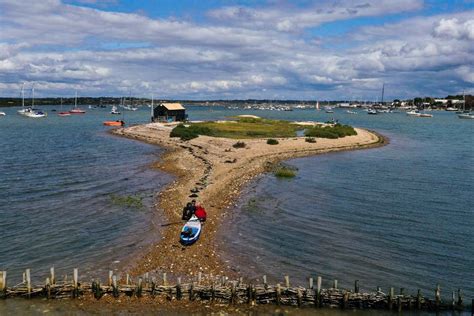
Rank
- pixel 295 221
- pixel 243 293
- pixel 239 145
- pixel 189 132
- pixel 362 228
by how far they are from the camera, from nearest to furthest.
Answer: pixel 243 293
pixel 362 228
pixel 295 221
pixel 239 145
pixel 189 132

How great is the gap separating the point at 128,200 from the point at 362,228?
19993mm

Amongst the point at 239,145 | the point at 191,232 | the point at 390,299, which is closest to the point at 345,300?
the point at 390,299

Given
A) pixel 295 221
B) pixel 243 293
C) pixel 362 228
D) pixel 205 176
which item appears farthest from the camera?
pixel 205 176

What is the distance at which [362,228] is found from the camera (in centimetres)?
3462

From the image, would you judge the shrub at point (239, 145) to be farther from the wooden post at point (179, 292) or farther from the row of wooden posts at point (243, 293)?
the wooden post at point (179, 292)

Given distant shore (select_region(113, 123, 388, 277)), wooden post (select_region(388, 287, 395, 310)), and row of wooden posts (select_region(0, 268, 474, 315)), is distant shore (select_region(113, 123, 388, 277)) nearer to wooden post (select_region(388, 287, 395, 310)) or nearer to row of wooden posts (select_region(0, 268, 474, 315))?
row of wooden posts (select_region(0, 268, 474, 315))

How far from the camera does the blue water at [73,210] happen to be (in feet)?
91.4

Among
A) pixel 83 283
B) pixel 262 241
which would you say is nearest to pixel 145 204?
pixel 262 241

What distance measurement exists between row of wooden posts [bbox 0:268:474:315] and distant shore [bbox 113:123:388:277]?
295 centimetres

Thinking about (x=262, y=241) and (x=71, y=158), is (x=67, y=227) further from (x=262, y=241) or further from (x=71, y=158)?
(x=71, y=158)

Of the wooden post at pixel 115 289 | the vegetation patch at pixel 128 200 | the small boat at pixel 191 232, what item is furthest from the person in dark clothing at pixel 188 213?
the wooden post at pixel 115 289

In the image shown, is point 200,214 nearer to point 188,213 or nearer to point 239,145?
point 188,213

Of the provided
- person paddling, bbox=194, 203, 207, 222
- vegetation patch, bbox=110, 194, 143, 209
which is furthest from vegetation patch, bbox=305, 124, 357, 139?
person paddling, bbox=194, 203, 207, 222

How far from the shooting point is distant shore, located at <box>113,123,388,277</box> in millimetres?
26875
